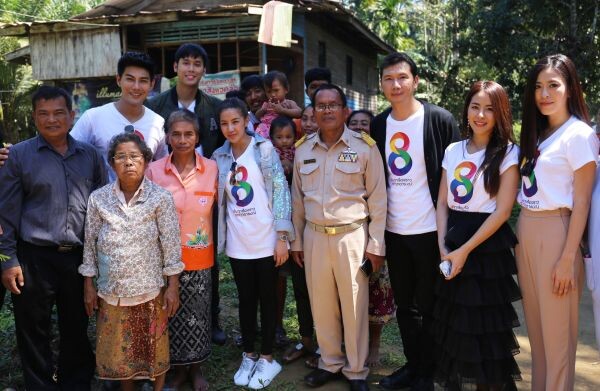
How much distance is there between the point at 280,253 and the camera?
10.7ft

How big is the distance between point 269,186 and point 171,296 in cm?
93

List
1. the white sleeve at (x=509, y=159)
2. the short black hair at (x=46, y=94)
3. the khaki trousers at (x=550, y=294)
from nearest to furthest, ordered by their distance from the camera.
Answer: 1. the khaki trousers at (x=550, y=294)
2. the white sleeve at (x=509, y=159)
3. the short black hair at (x=46, y=94)

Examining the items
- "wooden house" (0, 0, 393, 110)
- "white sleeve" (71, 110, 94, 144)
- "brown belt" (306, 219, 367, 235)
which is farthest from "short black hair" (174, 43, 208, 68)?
"wooden house" (0, 0, 393, 110)

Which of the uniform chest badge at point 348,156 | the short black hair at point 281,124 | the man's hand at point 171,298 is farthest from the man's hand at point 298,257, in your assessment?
the short black hair at point 281,124

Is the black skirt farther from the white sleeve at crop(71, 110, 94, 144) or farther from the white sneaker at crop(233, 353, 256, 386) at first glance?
the white sleeve at crop(71, 110, 94, 144)

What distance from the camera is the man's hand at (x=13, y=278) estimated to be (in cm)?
279

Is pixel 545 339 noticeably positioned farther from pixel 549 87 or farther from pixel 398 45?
pixel 398 45

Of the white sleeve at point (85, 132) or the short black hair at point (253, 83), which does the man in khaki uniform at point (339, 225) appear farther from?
the white sleeve at point (85, 132)

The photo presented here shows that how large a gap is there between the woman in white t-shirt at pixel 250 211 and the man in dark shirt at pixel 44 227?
2.82 ft

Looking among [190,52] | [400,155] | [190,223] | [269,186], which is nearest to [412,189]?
[400,155]

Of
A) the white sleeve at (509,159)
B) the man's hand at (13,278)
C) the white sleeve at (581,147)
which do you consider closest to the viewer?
the white sleeve at (581,147)

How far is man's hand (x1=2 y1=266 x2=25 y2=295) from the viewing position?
9.17 feet

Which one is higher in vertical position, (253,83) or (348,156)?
(253,83)

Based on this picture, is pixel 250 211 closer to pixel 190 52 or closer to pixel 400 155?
pixel 400 155
